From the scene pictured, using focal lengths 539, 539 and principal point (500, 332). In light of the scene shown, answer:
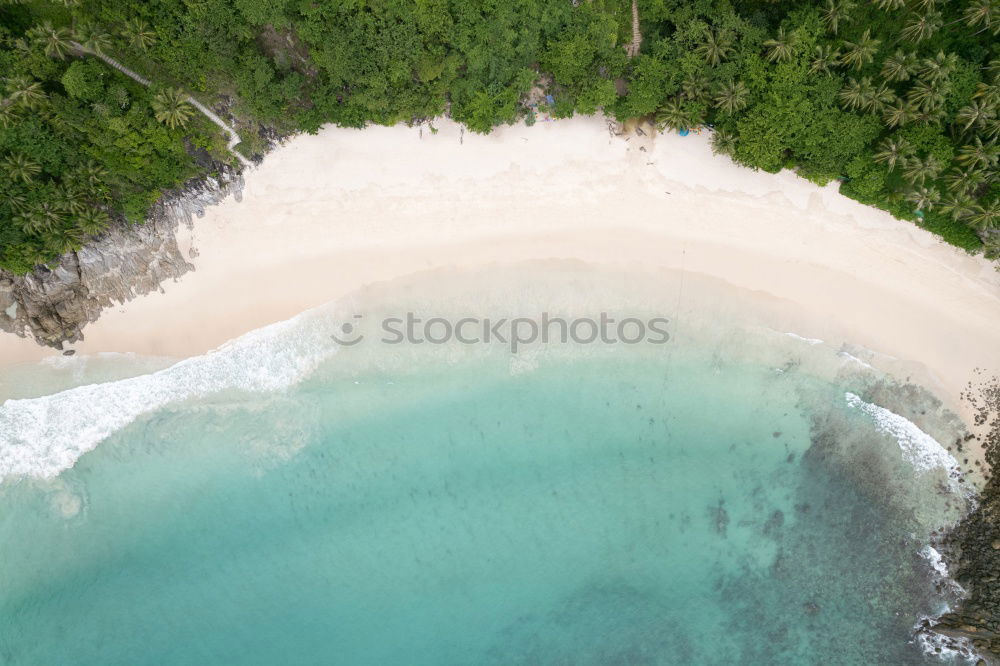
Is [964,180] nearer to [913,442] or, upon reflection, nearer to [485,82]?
[913,442]

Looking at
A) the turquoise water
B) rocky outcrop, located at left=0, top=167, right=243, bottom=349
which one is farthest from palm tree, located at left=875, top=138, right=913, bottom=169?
rocky outcrop, located at left=0, top=167, right=243, bottom=349

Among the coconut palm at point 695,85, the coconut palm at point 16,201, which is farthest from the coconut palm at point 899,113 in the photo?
the coconut palm at point 16,201

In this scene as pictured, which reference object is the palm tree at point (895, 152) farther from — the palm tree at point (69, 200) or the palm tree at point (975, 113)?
the palm tree at point (69, 200)

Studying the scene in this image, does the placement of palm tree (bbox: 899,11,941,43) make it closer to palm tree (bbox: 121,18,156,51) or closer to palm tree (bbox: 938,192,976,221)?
palm tree (bbox: 938,192,976,221)

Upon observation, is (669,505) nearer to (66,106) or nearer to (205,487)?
(205,487)

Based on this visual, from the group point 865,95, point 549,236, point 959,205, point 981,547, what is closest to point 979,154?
point 959,205

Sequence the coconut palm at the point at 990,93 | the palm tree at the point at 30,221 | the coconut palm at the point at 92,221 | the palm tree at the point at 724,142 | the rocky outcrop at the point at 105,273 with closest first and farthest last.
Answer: the coconut palm at the point at 990,93
the palm tree at the point at 30,221
the coconut palm at the point at 92,221
the palm tree at the point at 724,142
the rocky outcrop at the point at 105,273
